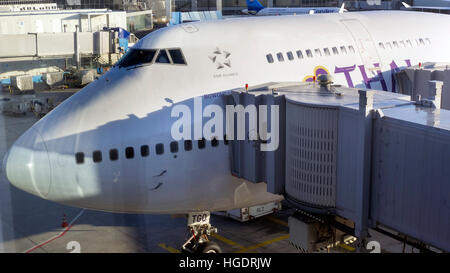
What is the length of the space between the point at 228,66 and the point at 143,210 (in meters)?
3.79

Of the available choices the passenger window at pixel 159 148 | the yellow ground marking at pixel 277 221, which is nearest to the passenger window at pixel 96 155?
the passenger window at pixel 159 148

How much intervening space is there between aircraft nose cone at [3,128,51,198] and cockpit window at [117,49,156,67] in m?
2.62

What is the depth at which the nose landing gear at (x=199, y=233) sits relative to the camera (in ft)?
44.8

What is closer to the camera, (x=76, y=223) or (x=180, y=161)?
(x=180, y=161)

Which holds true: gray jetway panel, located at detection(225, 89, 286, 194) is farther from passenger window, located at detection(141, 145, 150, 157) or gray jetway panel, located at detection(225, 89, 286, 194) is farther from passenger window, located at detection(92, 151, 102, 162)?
passenger window, located at detection(92, 151, 102, 162)

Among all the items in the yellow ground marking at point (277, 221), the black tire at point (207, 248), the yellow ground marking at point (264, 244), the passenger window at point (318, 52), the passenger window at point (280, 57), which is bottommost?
the yellow ground marking at point (264, 244)

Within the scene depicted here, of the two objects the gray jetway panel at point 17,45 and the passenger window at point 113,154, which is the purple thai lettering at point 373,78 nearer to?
the passenger window at point 113,154

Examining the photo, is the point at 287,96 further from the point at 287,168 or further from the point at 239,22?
the point at 239,22

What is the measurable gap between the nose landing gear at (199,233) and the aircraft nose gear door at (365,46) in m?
5.87

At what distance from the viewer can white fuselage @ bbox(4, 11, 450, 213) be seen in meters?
11.0

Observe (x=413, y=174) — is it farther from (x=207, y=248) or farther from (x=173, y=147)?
(x=207, y=248)
